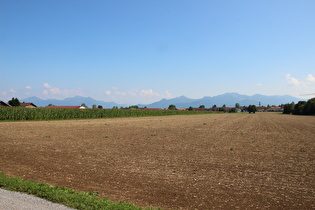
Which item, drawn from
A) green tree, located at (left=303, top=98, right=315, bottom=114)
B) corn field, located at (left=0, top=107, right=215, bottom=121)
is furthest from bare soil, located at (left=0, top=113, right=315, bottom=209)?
green tree, located at (left=303, top=98, right=315, bottom=114)

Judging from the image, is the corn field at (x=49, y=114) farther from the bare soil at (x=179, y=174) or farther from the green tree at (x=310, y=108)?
the green tree at (x=310, y=108)

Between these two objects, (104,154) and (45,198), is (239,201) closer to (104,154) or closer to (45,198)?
(45,198)

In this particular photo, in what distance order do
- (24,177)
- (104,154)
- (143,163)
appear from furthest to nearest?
(104,154)
(143,163)
(24,177)

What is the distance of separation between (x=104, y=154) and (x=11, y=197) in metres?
7.74

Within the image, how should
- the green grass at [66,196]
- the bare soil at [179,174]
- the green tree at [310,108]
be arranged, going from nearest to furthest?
the green grass at [66,196]
the bare soil at [179,174]
the green tree at [310,108]

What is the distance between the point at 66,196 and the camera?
23.2 feet

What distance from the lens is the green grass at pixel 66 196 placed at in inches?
260

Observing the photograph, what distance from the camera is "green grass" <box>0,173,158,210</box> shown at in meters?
6.60

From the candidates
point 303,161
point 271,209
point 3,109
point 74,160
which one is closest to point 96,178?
point 74,160

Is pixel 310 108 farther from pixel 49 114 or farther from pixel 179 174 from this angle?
pixel 179 174

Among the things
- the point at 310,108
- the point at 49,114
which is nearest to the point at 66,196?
the point at 49,114

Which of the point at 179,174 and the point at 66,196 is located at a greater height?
the point at 66,196

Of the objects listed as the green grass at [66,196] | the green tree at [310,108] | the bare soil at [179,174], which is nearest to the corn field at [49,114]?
the bare soil at [179,174]

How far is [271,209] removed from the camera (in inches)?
278
